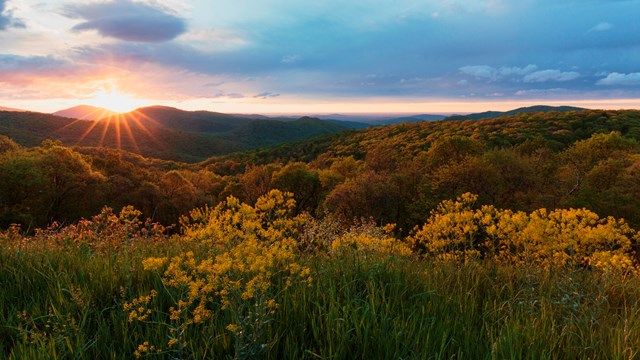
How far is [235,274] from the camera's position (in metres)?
3.23

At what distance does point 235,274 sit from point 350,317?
1.08 m

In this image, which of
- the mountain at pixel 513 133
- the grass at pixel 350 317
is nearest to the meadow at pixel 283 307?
the grass at pixel 350 317

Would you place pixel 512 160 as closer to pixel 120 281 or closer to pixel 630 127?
pixel 120 281

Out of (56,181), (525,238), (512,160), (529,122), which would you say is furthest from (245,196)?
(529,122)

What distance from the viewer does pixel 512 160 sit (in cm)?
3903

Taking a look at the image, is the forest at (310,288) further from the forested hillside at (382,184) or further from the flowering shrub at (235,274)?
the forested hillside at (382,184)

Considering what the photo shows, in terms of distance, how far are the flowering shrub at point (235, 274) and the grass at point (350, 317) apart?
15 cm

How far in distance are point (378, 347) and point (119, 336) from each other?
192cm

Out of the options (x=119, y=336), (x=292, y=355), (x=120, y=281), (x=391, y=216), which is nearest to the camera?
(x=292, y=355)

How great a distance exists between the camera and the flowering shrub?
8.09 feet

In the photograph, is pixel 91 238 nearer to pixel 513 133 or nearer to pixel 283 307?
pixel 283 307

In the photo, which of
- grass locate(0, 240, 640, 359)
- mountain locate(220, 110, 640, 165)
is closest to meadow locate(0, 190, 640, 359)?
grass locate(0, 240, 640, 359)

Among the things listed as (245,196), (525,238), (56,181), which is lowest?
(245,196)

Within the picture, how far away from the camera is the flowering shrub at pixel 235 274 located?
2.46 m
